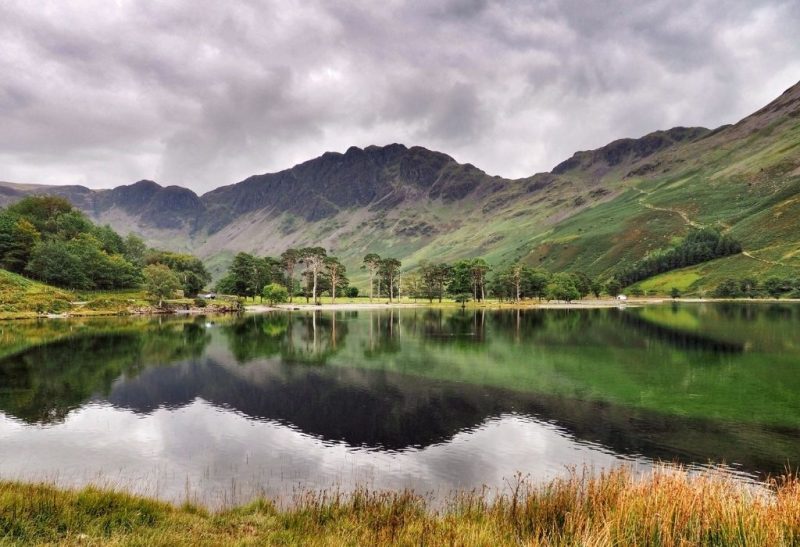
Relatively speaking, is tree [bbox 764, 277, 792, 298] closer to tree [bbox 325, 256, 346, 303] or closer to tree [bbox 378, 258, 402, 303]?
tree [bbox 378, 258, 402, 303]

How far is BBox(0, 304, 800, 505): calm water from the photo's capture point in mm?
20438

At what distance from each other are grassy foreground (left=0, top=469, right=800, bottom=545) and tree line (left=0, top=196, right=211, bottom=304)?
133690 millimetres

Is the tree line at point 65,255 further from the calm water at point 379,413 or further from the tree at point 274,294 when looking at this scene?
the calm water at point 379,413

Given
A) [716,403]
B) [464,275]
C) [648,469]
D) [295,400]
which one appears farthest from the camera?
[464,275]

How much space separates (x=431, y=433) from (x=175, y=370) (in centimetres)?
3213

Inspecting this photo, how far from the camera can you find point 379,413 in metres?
30.4

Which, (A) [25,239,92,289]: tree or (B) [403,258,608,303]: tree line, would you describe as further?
(B) [403,258,608,303]: tree line

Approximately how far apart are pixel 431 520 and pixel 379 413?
58.7ft

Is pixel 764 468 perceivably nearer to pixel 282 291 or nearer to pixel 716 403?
pixel 716 403

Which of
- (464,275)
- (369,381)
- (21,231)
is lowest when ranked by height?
(369,381)

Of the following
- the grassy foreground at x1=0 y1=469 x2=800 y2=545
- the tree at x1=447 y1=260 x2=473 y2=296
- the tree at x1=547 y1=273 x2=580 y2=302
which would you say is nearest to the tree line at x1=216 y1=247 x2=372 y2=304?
the tree at x1=447 y1=260 x2=473 y2=296

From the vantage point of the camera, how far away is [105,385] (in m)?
38.3

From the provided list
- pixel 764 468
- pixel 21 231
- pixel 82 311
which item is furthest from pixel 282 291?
pixel 764 468

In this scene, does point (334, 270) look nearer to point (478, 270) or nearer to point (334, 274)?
point (334, 274)
